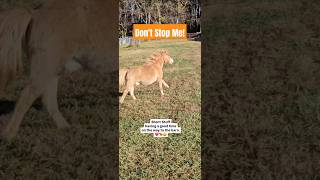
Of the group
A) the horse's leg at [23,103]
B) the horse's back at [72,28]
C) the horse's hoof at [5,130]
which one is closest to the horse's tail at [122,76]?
the horse's back at [72,28]

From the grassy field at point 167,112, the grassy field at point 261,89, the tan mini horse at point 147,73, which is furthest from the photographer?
the tan mini horse at point 147,73

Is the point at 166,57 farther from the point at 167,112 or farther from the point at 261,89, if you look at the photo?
the point at 261,89

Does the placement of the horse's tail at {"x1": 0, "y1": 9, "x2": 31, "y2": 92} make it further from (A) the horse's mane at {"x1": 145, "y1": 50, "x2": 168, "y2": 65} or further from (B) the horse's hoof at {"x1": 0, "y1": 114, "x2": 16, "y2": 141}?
(A) the horse's mane at {"x1": 145, "y1": 50, "x2": 168, "y2": 65}

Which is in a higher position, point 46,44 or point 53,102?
point 46,44

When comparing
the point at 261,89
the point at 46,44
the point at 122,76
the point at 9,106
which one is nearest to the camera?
the point at 46,44

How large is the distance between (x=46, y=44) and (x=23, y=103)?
46cm

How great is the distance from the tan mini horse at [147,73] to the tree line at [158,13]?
0.91ft

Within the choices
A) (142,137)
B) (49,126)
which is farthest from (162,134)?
(49,126)

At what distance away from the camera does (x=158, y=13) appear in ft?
11.3

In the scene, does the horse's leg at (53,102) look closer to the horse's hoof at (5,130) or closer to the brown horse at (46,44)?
the brown horse at (46,44)

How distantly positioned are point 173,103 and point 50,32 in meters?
1.12

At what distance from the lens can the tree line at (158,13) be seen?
11.3 feet

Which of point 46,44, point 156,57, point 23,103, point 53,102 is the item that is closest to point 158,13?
point 156,57

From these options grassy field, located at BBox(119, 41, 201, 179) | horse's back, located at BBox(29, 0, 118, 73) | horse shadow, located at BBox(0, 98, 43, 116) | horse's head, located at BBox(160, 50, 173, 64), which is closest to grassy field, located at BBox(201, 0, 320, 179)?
grassy field, located at BBox(119, 41, 201, 179)
